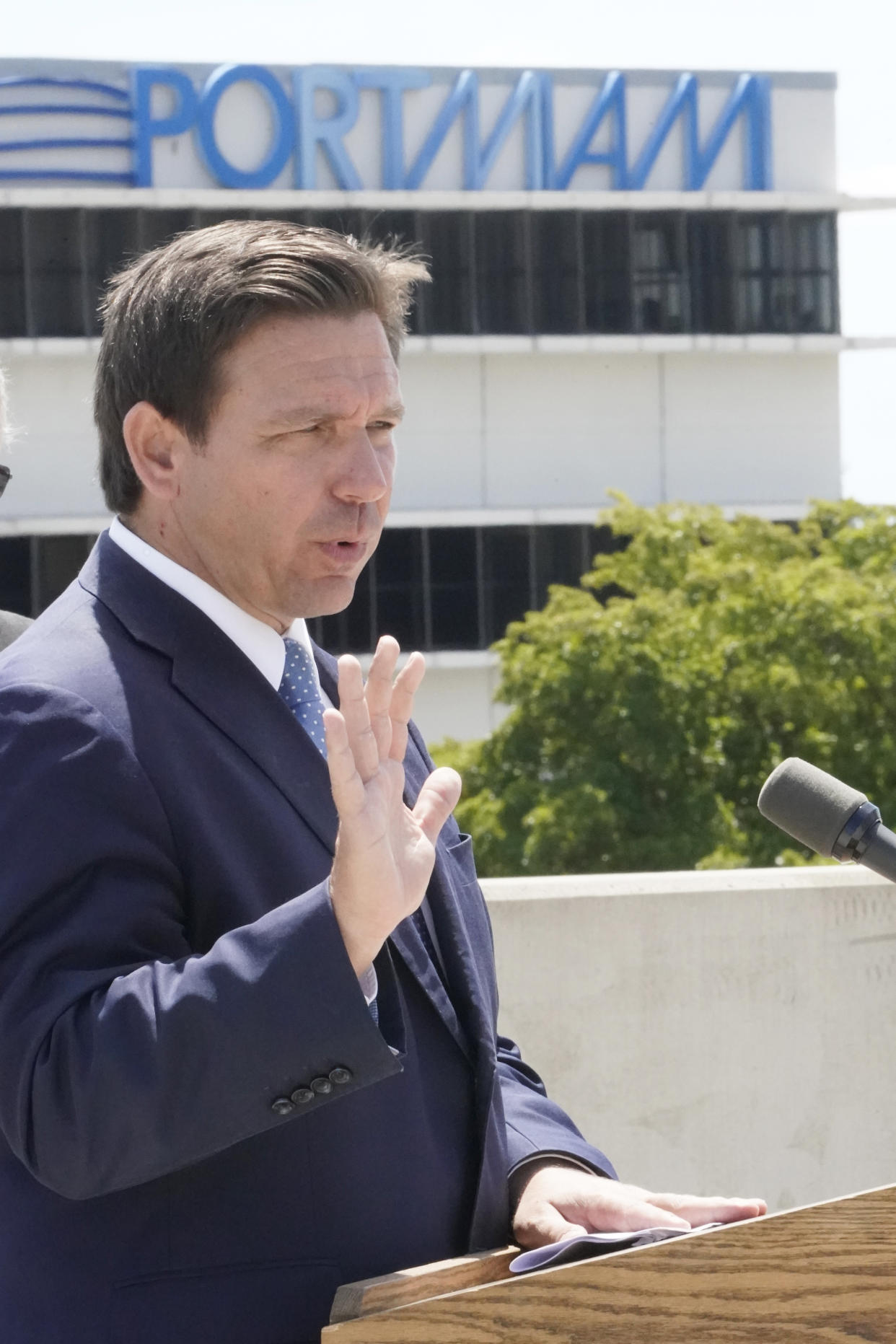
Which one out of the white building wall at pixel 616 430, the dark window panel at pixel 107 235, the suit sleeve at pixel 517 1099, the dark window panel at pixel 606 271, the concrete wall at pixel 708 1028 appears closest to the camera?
the suit sleeve at pixel 517 1099

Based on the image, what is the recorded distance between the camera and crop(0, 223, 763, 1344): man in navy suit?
1519 mm

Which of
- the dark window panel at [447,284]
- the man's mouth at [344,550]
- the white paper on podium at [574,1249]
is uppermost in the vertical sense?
the dark window panel at [447,284]

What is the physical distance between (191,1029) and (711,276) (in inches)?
1326

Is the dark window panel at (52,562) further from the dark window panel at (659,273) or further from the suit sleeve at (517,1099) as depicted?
the suit sleeve at (517,1099)

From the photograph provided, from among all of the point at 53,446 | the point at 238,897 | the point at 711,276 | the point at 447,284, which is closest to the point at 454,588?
the point at 447,284

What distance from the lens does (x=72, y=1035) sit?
1.50m

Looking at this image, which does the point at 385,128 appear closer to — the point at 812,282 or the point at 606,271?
the point at 606,271

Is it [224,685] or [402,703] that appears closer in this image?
[402,703]

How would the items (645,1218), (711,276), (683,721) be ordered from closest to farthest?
1. (645,1218)
2. (683,721)
3. (711,276)

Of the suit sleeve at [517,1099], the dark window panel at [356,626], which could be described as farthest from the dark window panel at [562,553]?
the suit sleeve at [517,1099]

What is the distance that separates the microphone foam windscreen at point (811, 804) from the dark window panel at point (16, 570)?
98.2ft

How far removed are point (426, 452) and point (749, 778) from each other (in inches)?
813

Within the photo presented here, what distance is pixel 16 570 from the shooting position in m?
31.3

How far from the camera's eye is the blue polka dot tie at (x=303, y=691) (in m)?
1.93
